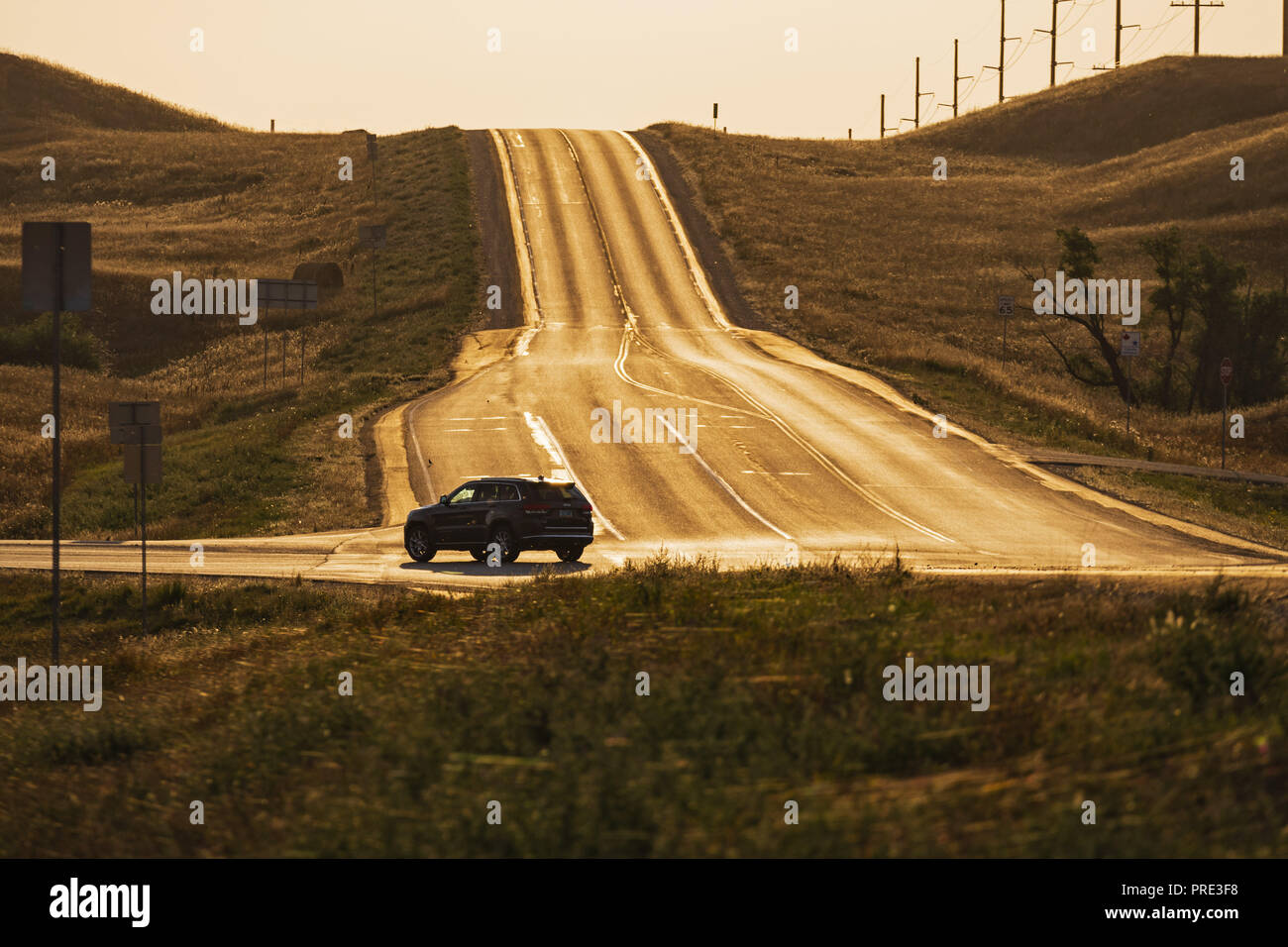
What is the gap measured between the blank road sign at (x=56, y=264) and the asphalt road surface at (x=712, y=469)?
30.3 feet

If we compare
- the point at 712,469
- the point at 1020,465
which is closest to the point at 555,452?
the point at 712,469

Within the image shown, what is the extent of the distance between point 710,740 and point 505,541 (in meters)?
18.6

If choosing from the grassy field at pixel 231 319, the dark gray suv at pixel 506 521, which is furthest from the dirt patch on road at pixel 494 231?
the dark gray suv at pixel 506 521

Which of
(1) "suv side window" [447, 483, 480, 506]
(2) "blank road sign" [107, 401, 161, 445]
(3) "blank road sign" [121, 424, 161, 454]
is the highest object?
(2) "blank road sign" [107, 401, 161, 445]

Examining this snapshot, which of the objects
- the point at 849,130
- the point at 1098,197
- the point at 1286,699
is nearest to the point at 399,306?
the point at 1098,197

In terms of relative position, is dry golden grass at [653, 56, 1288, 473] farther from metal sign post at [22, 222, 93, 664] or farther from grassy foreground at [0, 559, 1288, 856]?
metal sign post at [22, 222, 93, 664]

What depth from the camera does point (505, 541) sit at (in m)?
25.7

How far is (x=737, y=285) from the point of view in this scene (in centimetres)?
6612

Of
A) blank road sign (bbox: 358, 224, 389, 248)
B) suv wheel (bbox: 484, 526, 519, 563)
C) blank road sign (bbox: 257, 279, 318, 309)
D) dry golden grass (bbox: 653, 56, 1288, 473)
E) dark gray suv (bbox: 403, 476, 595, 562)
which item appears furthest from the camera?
blank road sign (bbox: 358, 224, 389, 248)

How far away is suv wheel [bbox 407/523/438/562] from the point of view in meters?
26.1

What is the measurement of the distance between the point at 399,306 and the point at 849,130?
81.4m

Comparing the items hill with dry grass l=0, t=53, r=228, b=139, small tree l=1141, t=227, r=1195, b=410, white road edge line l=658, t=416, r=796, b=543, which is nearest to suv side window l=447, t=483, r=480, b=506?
white road edge line l=658, t=416, r=796, b=543

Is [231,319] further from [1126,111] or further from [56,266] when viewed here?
[1126,111]

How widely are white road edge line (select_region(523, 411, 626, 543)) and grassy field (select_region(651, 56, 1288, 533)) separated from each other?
1294 cm
